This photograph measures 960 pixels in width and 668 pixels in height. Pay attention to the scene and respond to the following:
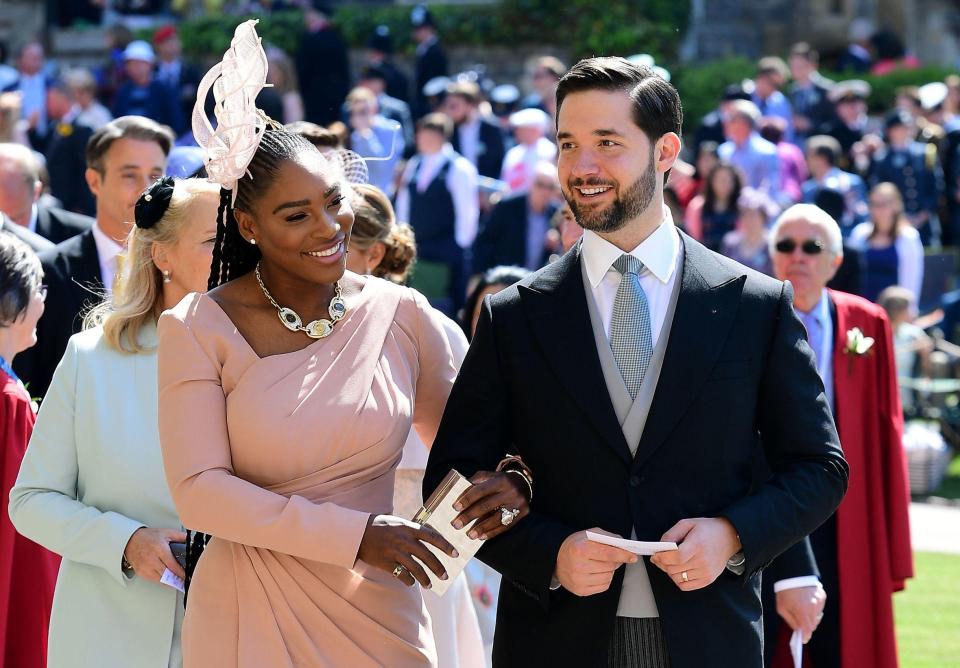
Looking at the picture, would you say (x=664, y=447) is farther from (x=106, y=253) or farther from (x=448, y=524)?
(x=106, y=253)

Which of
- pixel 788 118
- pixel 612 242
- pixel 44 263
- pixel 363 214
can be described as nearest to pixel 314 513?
pixel 612 242

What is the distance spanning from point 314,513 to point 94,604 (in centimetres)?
114

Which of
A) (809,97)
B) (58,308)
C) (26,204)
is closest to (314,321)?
(58,308)

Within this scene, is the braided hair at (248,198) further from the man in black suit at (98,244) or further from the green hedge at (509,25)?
the green hedge at (509,25)

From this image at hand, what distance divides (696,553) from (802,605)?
1.45 meters

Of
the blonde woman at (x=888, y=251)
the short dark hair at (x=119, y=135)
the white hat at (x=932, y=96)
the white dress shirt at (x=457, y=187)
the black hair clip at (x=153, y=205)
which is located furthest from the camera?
the white hat at (x=932, y=96)

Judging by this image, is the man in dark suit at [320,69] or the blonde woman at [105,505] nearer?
the blonde woman at [105,505]

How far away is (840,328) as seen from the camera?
6098 millimetres

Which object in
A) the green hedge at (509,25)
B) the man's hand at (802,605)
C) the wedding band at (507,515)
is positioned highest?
the green hedge at (509,25)

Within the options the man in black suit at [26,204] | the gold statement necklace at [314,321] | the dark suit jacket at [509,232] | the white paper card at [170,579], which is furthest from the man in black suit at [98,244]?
the dark suit jacket at [509,232]

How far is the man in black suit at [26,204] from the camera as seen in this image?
23.3 ft

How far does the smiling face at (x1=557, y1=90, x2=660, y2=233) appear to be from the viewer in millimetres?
3326

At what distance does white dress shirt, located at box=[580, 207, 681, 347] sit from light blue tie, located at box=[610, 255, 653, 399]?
2 centimetres

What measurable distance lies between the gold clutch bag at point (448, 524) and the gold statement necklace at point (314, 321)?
503 mm
